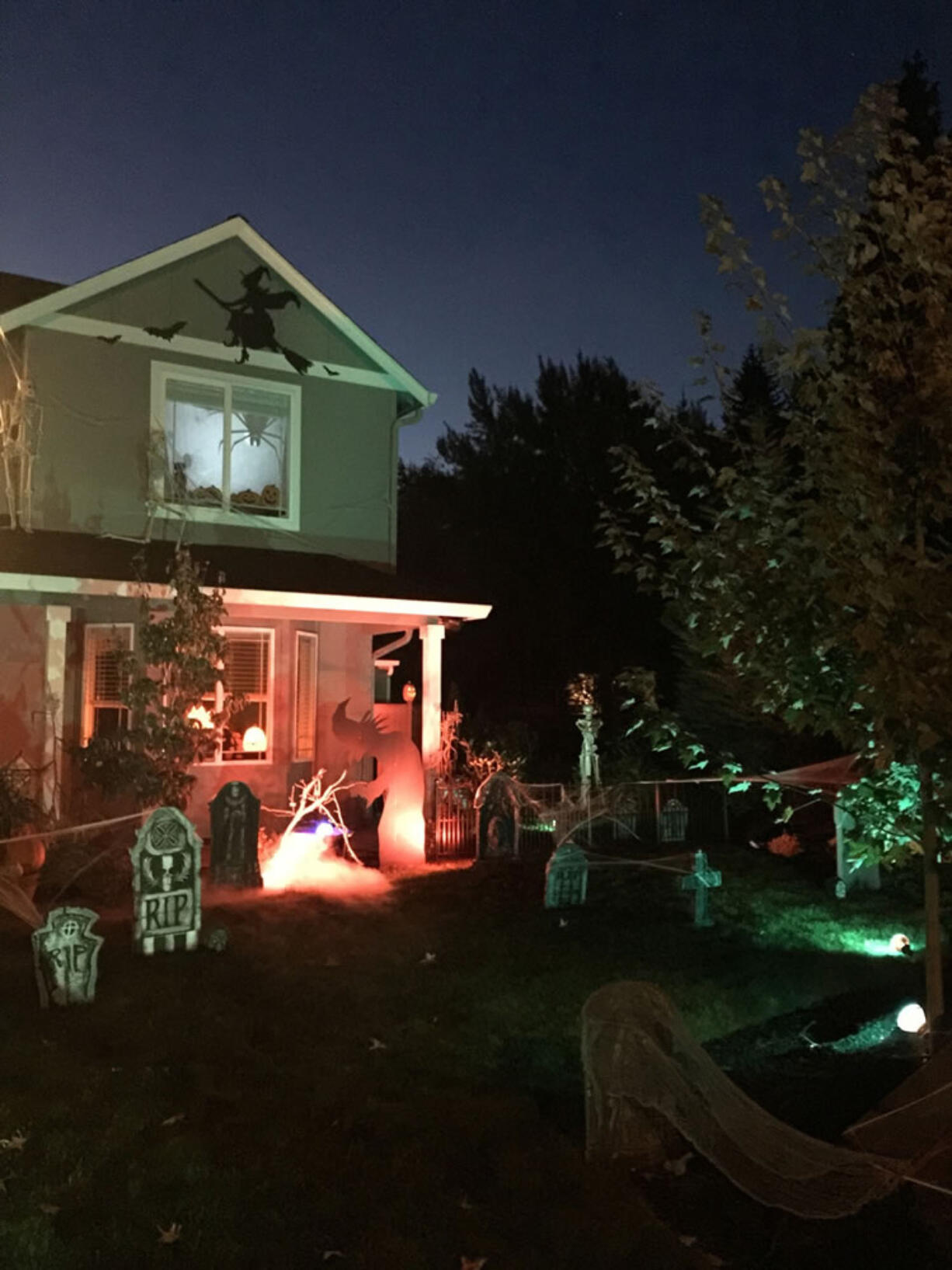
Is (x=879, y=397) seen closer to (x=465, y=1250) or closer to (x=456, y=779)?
(x=465, y=1250)

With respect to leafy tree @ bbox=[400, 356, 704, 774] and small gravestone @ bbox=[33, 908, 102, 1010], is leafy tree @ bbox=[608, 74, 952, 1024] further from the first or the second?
leafy tree @ bbox=[400, 356, 704, 774]

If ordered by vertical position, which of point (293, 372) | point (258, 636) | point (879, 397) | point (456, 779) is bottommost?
point (456, 779)

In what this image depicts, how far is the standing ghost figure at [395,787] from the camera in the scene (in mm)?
12266

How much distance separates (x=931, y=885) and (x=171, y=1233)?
429 centimetres

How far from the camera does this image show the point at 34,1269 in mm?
3971

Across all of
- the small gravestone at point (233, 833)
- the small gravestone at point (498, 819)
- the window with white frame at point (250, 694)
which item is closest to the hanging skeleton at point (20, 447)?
the window with white frame at point (250, 694)

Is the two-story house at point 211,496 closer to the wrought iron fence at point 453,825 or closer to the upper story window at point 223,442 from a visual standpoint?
the upper story window at point 223,442

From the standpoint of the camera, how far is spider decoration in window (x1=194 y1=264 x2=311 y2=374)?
1346 centimetres

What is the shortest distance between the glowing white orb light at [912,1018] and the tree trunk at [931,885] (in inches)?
37.9

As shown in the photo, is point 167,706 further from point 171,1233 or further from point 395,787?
point 171,1233

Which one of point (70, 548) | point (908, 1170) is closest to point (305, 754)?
point (70, 548)

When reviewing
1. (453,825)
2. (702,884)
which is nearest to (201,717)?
(453,825)

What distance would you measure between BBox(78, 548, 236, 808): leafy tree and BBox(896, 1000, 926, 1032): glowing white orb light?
700 centimetres

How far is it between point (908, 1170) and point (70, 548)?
1036cm
